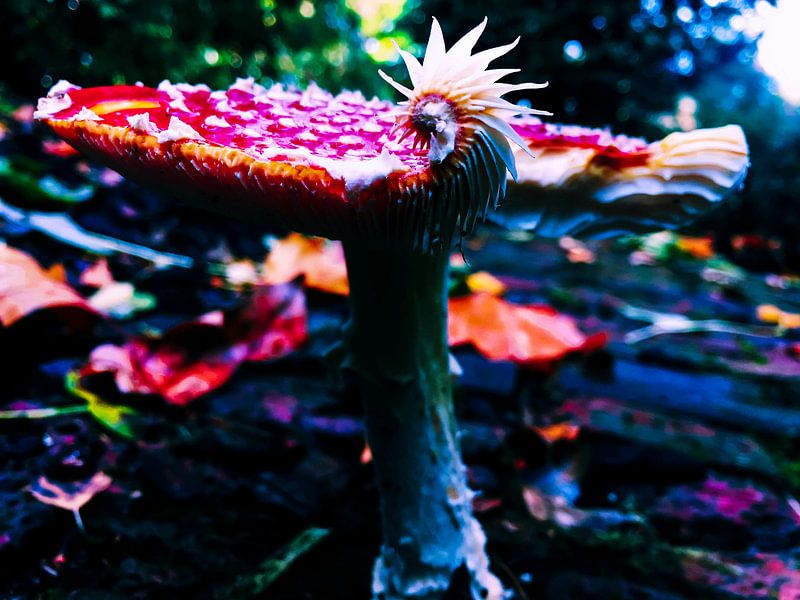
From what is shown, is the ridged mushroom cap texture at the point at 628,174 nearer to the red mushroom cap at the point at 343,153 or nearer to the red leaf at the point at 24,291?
the red mushroom cap at the point at 343,153

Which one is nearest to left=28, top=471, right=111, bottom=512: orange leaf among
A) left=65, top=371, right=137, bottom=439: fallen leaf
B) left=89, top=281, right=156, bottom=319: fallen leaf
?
left=65, top=371, right=137, bottom=439: fallen leaf

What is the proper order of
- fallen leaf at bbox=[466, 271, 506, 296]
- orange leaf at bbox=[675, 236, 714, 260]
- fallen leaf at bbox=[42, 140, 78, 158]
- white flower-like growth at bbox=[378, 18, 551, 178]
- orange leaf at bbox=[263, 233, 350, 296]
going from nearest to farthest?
white flower-like growth at bbox=[378, 18, 551, 178] < orange leaf at bbox=[263, 233, 350, 296] < fallen leaf at bbox=[466, 271, 506, 296] < fallen leaf at bbox=[42, 140, 78, 158] < orange leaf at bbox=[675, 236, 714, 260]

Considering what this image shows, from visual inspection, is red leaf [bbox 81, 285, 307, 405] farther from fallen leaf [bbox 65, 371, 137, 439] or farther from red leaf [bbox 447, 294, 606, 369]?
red leaf [bbox 447, 294, 606, 369]

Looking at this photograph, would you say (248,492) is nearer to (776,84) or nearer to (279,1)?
(279,1)

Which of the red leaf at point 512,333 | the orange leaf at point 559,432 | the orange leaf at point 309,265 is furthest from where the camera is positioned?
the orange leaf at point 309,265

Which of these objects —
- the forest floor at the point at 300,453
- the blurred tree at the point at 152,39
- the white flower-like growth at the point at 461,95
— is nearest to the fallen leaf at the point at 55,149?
the forest floor at the point at 300,453

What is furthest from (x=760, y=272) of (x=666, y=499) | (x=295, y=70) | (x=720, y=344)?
(x=295, y=70)

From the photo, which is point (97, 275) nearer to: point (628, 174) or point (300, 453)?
point (300, 453)
